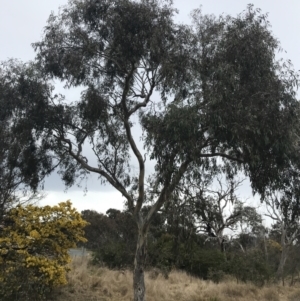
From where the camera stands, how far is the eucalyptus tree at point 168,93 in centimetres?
1153

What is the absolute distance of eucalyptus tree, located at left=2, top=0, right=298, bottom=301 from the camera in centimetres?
1153

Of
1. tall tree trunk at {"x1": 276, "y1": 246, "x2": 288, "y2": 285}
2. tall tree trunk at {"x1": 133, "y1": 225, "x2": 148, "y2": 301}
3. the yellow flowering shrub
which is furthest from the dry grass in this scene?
tall tree trunk at {"x1": 276, "y1": 246, "x2": 288, "y2": 285}

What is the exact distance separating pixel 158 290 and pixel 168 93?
24.0 ft

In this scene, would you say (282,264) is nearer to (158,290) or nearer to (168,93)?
(158,290)

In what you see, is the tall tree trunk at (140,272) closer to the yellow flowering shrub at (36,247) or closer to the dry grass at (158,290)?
the yellow flowering shrub at (36,247)

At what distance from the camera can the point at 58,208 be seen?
49.3 ft

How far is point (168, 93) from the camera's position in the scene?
1398cm

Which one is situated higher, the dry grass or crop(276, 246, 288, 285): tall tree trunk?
crop(276, 246, 288, 285): tall tree trunk

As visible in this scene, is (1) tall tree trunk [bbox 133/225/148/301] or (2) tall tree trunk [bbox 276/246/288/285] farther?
(2) tall tree trunk [bbox 276/246/288/285]

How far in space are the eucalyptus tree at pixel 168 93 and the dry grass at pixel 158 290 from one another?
130 inches

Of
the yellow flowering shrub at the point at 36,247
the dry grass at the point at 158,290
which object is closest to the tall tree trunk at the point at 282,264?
the dry grass at the point at 158,290

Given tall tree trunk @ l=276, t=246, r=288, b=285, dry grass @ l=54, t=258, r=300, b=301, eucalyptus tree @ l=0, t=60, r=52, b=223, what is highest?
eucalyptus tree @ l=0, t=60, r=52, b=223

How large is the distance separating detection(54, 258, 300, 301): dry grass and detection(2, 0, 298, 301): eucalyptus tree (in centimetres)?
330

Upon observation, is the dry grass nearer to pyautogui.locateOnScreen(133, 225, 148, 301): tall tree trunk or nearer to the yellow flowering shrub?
the yellow flowering shrub
